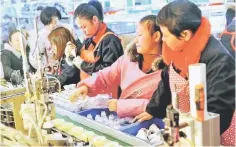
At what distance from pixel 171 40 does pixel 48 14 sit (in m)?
1.50

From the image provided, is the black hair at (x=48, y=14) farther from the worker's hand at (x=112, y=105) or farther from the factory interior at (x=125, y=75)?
the worker's hand at (x=112, y=105)

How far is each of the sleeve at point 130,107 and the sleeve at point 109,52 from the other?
316 mm

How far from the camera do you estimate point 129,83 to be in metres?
2.43

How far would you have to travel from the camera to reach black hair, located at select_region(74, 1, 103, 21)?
2613mm

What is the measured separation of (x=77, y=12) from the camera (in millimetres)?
2789

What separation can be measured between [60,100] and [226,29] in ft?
5.66

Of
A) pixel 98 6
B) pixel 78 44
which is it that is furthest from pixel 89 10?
pixel 78 44

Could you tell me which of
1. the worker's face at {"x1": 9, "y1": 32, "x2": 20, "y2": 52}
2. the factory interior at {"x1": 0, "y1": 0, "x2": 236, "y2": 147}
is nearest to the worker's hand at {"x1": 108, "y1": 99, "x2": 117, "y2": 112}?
the factory interior at {"x1": 0, "y1": 0, "x2": 236, "y2": 147}

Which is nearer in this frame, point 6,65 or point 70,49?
point 70,49

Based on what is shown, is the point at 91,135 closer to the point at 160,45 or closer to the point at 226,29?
the point at 160,45

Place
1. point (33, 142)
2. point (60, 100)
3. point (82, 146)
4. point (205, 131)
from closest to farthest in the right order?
1. point (205, 131)
2. point (33, 142)
3. point (82, 146)
4. point (60, 100)

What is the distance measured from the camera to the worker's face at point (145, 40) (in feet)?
7.11

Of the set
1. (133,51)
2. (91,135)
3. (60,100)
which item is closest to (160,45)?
(133,51)

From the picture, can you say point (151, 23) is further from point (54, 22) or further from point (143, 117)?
point (54, 22)
